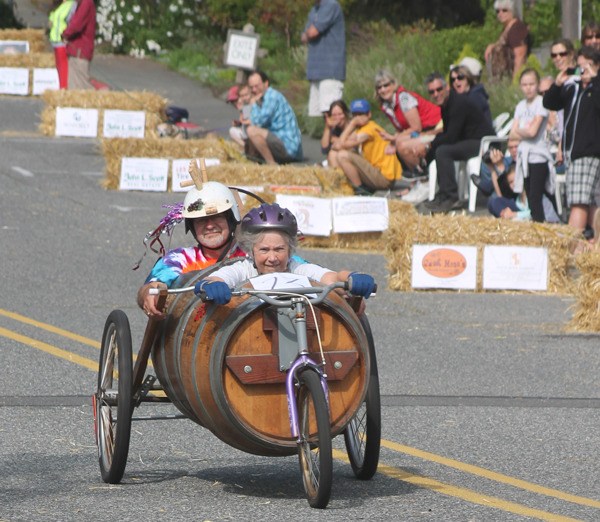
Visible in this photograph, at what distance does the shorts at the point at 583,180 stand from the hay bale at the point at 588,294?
242 cm

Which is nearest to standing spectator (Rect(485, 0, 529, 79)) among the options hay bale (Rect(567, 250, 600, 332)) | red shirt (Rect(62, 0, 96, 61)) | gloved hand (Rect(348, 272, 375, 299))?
red shirt (Rect(62, 0, 96, 61))

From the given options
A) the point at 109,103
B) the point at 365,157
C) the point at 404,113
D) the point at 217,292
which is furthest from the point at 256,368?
the point at 109,103

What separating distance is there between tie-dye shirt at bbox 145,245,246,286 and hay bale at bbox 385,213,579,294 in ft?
22.1

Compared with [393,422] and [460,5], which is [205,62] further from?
[393,422]

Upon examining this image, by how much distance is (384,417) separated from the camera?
8.80 meters

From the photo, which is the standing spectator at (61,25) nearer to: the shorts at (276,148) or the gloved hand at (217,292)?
the shorts at (276,148)

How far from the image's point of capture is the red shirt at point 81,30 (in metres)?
23.8

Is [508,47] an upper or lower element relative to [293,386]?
upper

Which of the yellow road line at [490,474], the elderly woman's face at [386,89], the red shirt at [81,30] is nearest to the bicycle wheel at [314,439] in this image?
the yellow road line at [490,474]

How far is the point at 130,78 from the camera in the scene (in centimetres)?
3022

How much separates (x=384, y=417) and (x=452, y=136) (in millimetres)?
9508

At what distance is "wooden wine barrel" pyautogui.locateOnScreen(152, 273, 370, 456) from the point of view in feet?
21.0

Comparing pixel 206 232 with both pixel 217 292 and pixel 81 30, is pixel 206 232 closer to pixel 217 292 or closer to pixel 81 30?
pixel 217 292

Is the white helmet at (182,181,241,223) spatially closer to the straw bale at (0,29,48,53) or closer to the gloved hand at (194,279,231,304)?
the gloved hand at (194,279,231,304)
